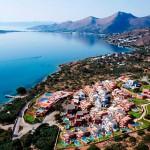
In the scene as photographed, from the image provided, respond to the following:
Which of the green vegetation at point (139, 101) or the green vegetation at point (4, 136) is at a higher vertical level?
the green vegetation at point (139, 101)

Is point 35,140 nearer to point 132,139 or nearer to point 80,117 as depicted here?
point 80,117

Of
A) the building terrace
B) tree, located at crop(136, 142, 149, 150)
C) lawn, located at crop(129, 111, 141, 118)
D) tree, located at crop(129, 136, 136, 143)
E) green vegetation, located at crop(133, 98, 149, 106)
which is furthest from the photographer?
green vegetation, located at crop(133, 98, 149, 106)

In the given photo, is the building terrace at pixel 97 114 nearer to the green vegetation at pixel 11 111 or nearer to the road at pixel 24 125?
the road at pixel 24 125

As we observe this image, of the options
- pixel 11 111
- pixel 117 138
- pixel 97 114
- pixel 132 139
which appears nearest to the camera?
pixel 132 139

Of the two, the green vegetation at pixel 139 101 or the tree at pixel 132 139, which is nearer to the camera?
the tree at pixel 132 139

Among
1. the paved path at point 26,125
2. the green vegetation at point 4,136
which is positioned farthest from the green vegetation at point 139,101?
the green vegetation at point 4,136

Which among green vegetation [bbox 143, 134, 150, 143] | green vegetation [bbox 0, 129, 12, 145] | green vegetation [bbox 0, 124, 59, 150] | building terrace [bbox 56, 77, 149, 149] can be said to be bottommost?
green vegetation [bbox 0, 129, 12, 145]

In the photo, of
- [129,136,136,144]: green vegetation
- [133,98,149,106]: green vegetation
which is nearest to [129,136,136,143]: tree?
[129,136,136,144]: green vegetation

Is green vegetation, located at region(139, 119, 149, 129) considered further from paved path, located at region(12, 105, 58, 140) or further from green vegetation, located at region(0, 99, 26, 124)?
green vegetation, located at region(0, 99, 26, 124)

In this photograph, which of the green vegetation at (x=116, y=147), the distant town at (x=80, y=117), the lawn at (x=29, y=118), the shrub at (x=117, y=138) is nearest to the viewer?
the green vegetation at (x=116, y=147)

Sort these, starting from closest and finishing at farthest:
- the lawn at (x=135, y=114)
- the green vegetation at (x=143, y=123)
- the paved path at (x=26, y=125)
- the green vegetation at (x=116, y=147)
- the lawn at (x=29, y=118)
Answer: the green vegetation at (x=116, y=147) < the green vegetation at (x=143, y=123) < the paved path at (x=26, y=125) < the lawn at (x=135, y=114) < the lawn at (x=29, y=118)

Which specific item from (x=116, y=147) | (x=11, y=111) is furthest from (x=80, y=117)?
(x=11, y=111)
